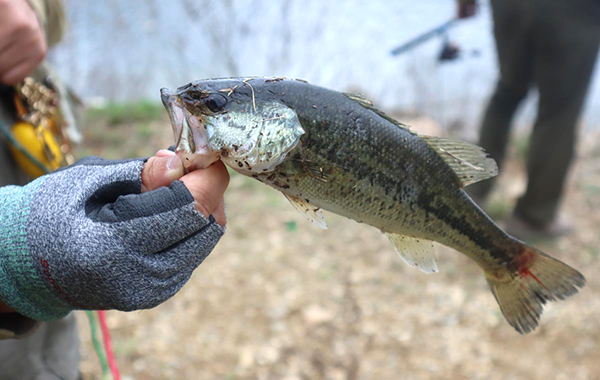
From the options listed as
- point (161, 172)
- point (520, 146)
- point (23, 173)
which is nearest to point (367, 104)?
point (161, 172)

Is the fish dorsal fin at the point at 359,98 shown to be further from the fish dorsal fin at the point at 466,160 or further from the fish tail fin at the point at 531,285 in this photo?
the fish tail fin at the point at 531,285

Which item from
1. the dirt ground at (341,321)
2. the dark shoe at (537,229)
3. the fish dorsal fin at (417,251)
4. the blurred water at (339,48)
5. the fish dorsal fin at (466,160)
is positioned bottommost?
the dirt ground at (341,321)

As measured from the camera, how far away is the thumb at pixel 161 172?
3.98 ft

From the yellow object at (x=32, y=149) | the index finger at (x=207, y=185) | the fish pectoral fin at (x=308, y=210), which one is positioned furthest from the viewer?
the yellow object at (x=32, y=149)

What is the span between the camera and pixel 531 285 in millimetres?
1503

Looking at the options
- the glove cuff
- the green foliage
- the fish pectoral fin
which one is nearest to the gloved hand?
the glove cuff

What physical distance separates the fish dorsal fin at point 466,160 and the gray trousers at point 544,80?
8.52ft

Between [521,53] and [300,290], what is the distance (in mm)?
2467

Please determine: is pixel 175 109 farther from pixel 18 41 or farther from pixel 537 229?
pixel 537 229

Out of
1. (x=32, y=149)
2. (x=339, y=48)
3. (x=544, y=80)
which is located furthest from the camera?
(x=339, y=48)

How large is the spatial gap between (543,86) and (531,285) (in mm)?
2642

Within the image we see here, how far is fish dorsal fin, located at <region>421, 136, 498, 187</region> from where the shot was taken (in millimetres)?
1419

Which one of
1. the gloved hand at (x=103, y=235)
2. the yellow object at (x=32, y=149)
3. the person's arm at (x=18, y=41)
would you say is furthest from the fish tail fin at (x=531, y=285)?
the person's arm at (x=18, y=41)

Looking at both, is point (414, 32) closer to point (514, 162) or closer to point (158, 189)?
point (514, 162)
